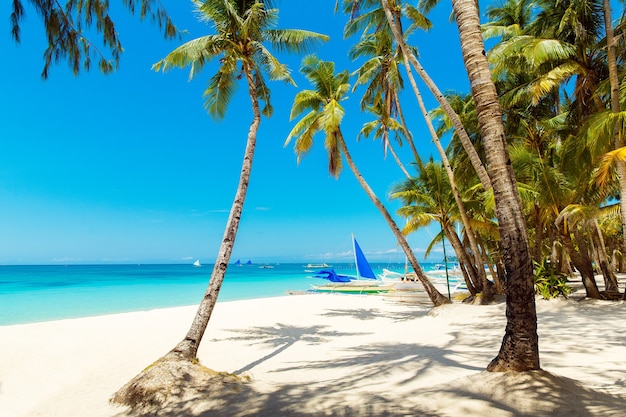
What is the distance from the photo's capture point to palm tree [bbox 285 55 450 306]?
1366 cm

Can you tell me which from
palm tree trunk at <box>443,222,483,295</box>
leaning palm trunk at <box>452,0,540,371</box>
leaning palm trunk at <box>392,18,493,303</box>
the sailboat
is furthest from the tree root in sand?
the sailboat

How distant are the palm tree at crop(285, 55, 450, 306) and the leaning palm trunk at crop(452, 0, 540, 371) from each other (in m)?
9.07

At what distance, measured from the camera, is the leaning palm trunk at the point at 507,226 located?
3900mm

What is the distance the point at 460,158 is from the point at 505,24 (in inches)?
324

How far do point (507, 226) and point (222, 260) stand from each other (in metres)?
4.89

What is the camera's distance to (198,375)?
504 centimetres

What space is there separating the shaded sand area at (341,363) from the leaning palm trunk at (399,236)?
0.87m

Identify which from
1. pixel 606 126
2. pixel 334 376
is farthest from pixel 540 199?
pixel 334 376

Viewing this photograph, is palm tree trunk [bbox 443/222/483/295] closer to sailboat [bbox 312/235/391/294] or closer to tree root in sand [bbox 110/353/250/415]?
tree root in sand [bbox 110/353/250/415]

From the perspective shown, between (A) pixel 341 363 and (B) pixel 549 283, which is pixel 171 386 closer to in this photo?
(A) pixel 341 363

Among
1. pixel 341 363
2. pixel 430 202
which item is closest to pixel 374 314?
pixel 430 202

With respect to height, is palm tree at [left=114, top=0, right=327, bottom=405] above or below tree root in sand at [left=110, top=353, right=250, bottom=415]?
above

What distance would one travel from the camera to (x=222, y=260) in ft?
22.2

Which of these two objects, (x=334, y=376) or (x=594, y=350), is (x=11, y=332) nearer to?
(x=334, y=376)
